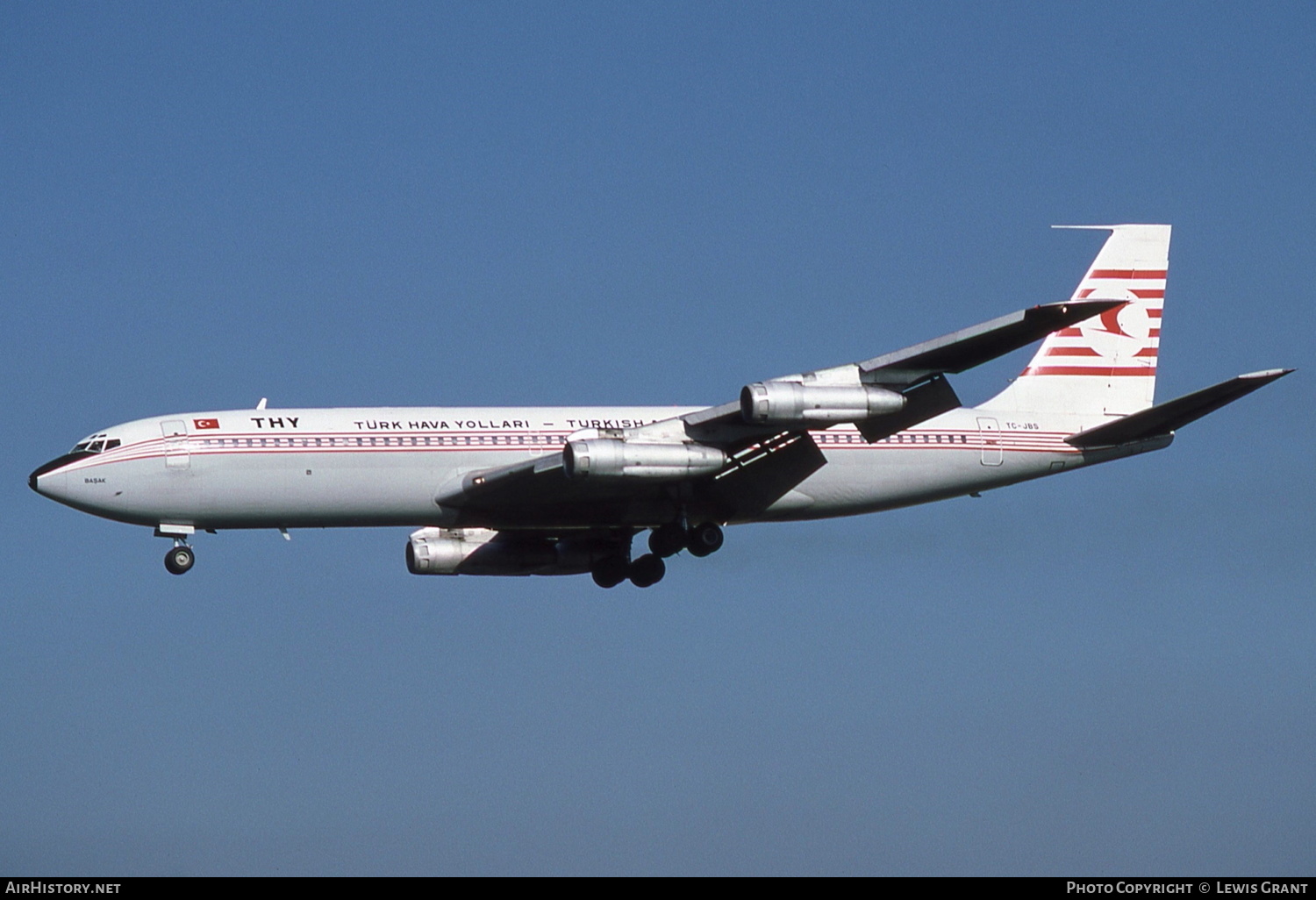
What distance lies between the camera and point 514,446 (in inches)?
2251

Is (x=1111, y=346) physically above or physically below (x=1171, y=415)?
above

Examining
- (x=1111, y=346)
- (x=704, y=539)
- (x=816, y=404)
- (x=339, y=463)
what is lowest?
(x=704, y=539)

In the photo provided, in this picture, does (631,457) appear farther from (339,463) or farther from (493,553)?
(493,553)

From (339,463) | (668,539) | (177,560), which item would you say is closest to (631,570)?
(668,539)

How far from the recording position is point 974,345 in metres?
50.1

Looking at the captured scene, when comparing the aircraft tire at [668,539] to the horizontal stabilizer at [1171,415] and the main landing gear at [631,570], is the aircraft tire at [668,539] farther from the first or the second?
the horizontal stabilizer at [1171,415]

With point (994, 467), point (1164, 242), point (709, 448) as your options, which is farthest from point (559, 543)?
point (1164, 242)

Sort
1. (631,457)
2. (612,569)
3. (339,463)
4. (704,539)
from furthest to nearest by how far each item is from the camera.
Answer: (612,569) → (704,539) → (339,463) → (631,457)

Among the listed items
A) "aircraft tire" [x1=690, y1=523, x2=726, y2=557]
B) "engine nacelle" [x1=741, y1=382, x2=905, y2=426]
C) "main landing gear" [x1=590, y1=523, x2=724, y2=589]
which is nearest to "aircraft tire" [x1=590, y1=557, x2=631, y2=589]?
"main landing gear" [x1=590, y1=523, x2=724, y2=589]

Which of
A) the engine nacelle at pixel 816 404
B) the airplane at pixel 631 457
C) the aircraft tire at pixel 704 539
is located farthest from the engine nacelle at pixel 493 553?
the engine nacelle at pixel 816 404

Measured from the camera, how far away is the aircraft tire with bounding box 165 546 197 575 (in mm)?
55781

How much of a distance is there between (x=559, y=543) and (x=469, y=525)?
5.74 metres

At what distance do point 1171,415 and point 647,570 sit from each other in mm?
17524
